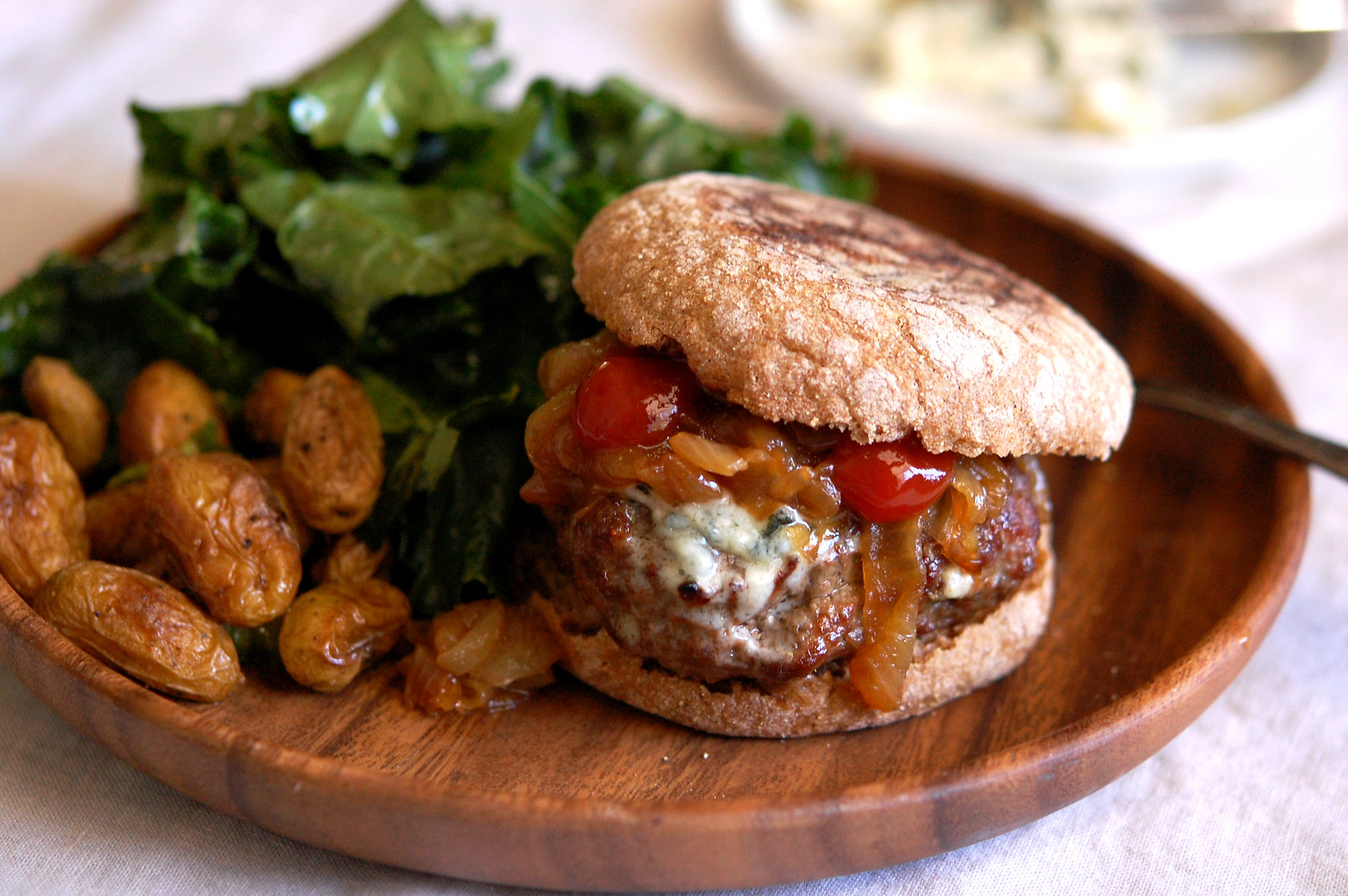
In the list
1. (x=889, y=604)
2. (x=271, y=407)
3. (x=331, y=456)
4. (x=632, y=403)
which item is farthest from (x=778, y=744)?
(x=271, y=407)

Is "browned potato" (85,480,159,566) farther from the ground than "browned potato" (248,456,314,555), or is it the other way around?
"browned potato" (85,480,159,566)

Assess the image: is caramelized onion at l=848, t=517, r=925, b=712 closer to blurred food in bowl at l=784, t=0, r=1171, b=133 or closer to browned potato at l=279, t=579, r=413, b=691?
browned potato at l=279, t=579, r=413, b=691

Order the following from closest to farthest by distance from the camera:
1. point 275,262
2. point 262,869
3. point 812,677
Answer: point 262,869, point 812,677, point 275,262

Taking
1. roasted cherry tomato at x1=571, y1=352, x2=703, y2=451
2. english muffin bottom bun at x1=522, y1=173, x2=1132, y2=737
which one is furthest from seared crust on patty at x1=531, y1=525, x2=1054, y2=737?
roasted cherry tomato at x1=571, y1=352, x2=703, y2=451

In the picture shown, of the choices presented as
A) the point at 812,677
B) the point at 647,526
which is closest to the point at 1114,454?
the point at 812,677

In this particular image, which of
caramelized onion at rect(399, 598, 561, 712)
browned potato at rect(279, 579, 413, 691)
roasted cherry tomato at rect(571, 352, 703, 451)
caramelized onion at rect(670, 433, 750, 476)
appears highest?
roasted cherry tomato at rect(571, 352, 703, 451)

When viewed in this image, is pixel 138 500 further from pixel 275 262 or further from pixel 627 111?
pixel 627 111
